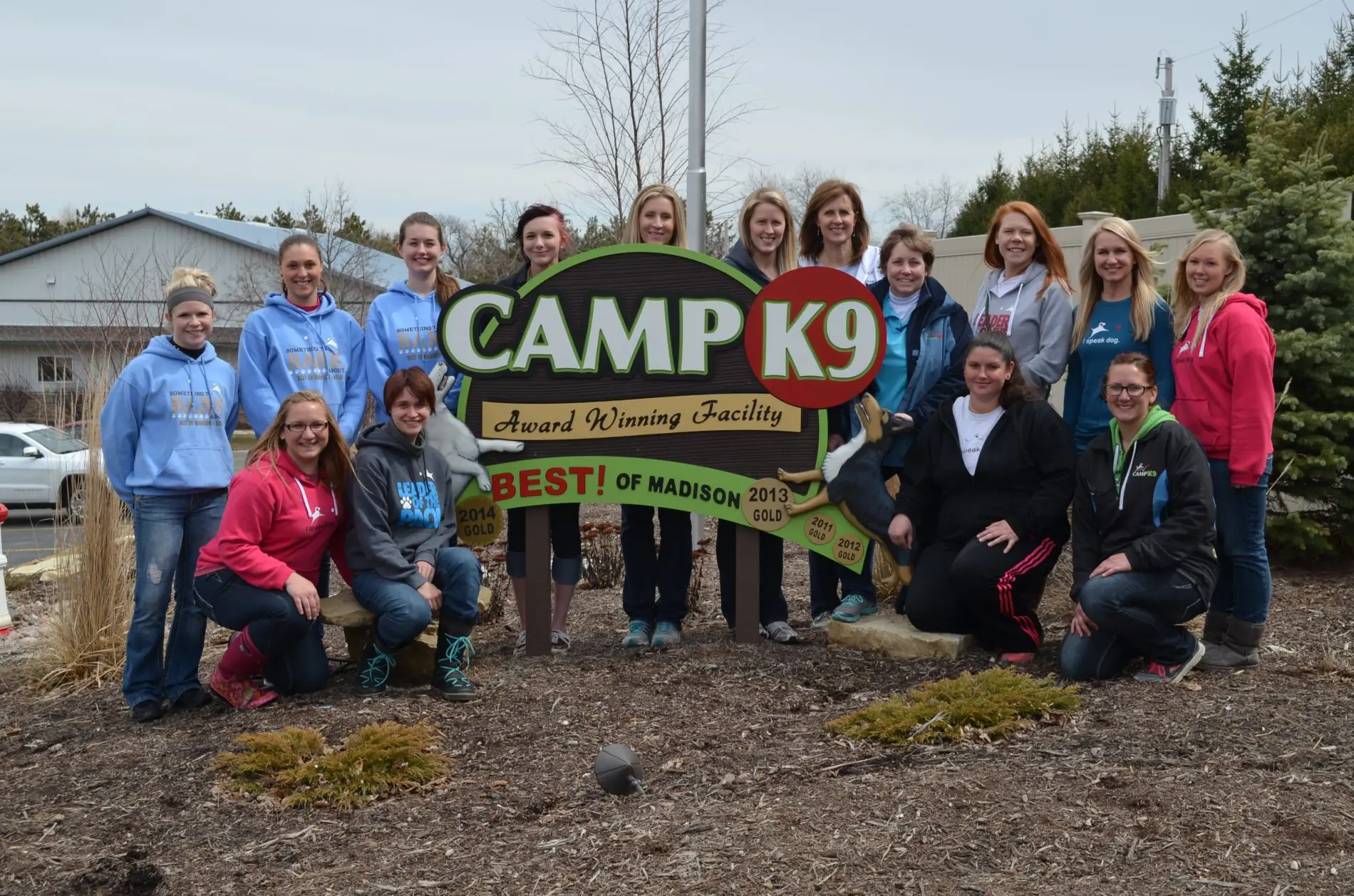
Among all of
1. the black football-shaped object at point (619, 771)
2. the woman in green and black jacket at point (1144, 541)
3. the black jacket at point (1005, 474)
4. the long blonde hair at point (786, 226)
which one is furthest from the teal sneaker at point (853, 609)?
the black football-shaped object at point (619, 771)

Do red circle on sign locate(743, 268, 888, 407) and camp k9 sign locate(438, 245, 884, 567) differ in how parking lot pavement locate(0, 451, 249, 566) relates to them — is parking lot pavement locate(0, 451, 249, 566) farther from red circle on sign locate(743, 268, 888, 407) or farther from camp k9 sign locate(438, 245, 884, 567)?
red circle on sign locate(743, 268, 888, 407)

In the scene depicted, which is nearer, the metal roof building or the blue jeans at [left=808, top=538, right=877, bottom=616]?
the blue jeans at [left=808, top=538, right=877, bottom=616]

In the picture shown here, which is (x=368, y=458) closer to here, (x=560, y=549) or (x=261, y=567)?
(x=261, y=567)

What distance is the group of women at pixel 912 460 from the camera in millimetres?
4480

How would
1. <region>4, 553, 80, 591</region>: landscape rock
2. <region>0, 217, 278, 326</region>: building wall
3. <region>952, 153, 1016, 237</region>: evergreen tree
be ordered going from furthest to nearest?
<region>0, 217, 278, 326</region>: building wall
<region>952, 153, 1016, 237</region>: evergreen tree
<region>4, 553, 80, 591</region>: landscape rock

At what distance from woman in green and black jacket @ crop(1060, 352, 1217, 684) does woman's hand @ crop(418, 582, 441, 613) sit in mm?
2529

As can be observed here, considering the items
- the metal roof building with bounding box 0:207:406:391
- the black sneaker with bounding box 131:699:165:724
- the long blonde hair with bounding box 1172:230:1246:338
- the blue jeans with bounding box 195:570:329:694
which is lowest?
the black sneaker with bounding box 131:699:165:724

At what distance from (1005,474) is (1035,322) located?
2.40ft

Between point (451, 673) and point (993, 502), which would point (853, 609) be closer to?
point (993, 502)

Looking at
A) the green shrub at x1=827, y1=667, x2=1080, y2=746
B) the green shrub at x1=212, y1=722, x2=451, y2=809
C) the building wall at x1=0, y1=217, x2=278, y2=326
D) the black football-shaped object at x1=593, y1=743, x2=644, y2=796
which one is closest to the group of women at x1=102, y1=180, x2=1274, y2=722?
the green shrub at x1=827, y1=667, x2=1080, y2=746

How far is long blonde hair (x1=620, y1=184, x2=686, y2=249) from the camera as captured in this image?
528 cm

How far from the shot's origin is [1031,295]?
507 cm

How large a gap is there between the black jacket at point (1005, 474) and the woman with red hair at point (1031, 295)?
240mm

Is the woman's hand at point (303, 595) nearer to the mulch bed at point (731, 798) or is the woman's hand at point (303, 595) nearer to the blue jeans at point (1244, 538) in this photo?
the mulch bed at point (731, 798)
